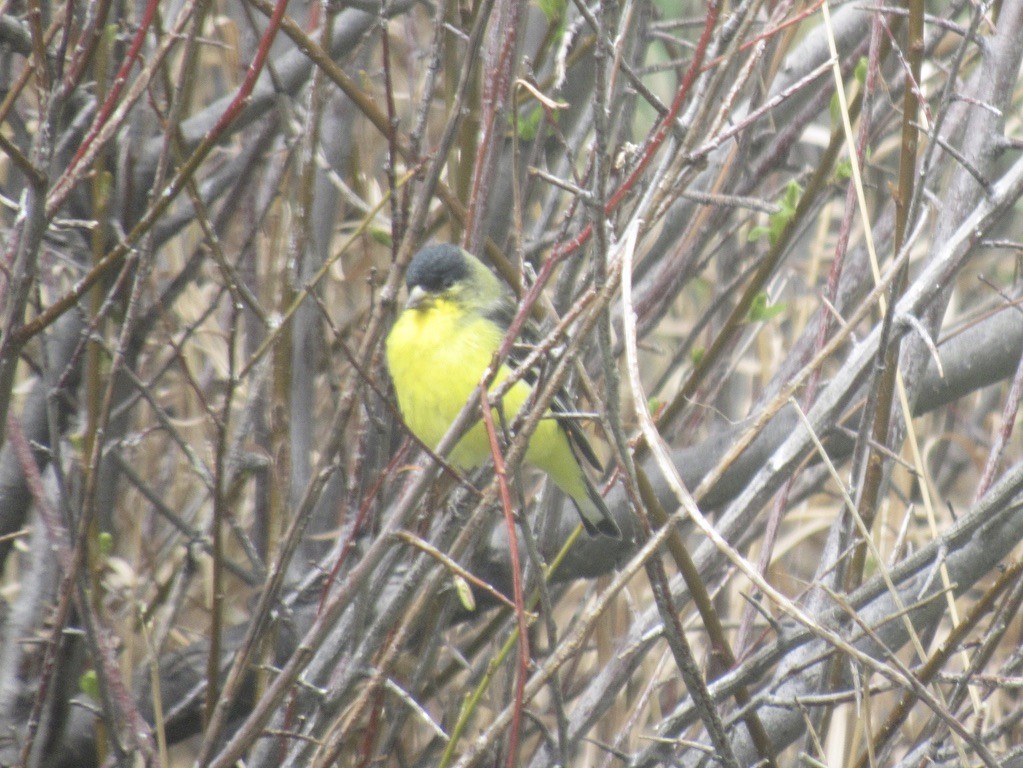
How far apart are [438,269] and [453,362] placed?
29cm

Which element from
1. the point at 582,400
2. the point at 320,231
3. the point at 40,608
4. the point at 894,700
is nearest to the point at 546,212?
the point at 320,231

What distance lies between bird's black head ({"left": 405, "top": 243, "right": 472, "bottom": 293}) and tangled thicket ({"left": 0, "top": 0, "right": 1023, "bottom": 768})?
0.08 m

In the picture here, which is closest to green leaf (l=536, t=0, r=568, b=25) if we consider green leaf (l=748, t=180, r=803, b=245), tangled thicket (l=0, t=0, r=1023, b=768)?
tangled thicket (l=0, t=0, r=1023, b=768)

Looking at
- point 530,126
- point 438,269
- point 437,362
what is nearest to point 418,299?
point 438,269

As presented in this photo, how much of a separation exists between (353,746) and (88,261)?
4.83 ft

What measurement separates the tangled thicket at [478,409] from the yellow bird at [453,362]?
0.14 meters

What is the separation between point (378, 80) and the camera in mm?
4688

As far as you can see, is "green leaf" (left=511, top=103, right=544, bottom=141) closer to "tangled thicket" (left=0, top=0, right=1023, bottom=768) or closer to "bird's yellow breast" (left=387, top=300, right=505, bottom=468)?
"tangled thicket" (left=0, top=0, right=1023, bottom=768)

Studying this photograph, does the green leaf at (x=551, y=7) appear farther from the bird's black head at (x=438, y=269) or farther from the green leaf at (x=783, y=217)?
the bird's black head at (x=438, y=269)

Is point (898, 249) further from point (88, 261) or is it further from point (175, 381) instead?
point (175, 381)

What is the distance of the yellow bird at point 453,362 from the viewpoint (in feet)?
10.3

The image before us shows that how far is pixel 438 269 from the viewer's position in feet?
10.9

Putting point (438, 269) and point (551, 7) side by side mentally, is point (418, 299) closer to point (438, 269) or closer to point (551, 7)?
point (438, 269)

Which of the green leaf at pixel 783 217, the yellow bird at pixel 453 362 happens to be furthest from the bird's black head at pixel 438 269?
the green leaf at pixel 783 217
